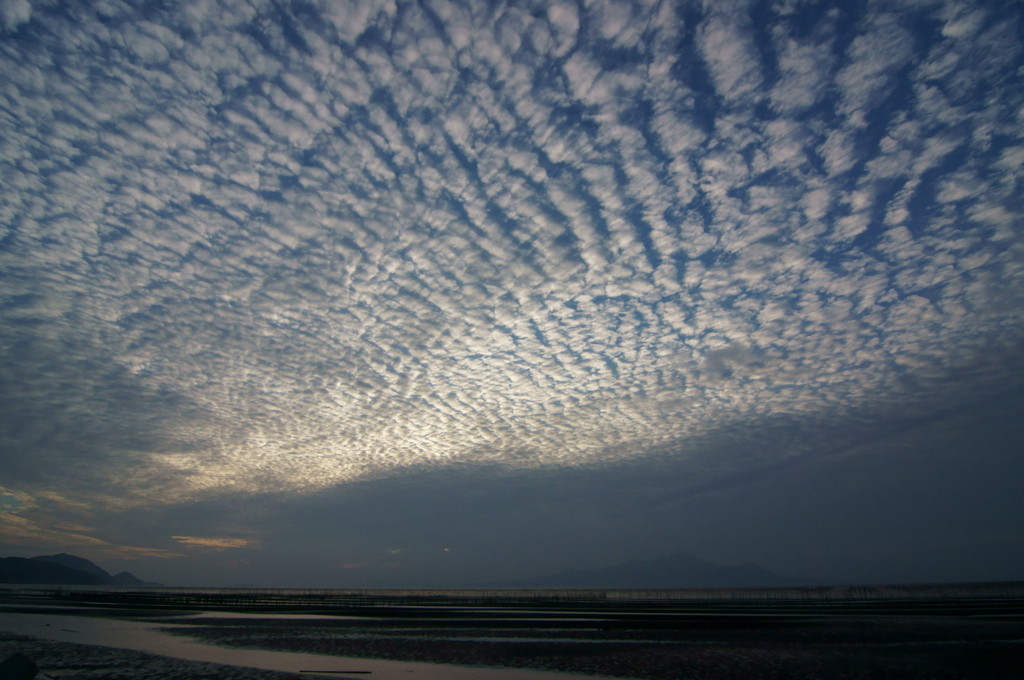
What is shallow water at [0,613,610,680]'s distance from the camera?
18953 millimetres

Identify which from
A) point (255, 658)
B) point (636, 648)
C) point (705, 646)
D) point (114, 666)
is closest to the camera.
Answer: point (114, 666)

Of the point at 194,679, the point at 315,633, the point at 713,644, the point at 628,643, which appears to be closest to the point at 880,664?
the point at 713,644

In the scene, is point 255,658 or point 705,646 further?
point 705,646

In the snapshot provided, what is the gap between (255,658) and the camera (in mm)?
23578

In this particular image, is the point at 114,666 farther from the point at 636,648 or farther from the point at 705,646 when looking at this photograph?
the point at 705,646

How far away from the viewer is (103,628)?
123ft

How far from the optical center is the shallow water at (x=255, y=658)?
19.0 metres

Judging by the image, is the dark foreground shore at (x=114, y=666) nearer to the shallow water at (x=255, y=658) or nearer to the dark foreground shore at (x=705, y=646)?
the shallow water at (x=255, y=658)

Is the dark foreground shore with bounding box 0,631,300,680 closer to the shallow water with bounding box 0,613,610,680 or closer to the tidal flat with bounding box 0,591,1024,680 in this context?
the tidal flat with bounding box 0,591,1024,680

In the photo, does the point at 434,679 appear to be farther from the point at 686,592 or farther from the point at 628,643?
the point at 686,592

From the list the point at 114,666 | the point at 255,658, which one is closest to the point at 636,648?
the point at 255,658

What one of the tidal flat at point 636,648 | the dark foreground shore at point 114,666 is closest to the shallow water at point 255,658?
the tidal flat at point 636,648

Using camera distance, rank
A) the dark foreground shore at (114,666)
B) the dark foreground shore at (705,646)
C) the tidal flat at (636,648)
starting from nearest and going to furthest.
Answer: the dark foreground shore at (114,666), the tidal flat at (636,648), the dark foreground shore at (705,646)

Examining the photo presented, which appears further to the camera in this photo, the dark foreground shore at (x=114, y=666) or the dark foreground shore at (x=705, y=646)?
the dark foreground shore at (x=705, y=646)
